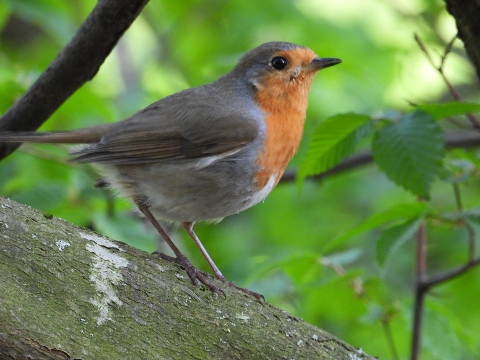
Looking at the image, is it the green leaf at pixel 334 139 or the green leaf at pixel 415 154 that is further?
the green leaf at pixel 334 139

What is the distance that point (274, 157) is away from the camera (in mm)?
4242

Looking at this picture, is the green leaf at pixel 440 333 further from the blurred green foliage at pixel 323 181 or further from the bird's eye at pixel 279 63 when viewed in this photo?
the bird's eye at pixel 279 63

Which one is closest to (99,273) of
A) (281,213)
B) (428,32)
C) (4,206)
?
(4,206)

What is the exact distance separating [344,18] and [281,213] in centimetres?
281

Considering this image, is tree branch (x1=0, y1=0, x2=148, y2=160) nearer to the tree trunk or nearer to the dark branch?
the tree trunk

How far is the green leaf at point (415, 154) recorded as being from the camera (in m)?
3.58

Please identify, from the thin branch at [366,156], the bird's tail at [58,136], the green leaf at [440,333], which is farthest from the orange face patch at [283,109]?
the green leaf at [440,333]

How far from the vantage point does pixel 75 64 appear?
3699 millimetres

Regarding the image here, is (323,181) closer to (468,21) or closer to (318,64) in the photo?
(318,64)

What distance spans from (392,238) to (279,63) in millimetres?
1677

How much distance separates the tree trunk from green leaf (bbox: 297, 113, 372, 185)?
1.10 meters

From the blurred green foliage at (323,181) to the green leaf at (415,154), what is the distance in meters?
0.02

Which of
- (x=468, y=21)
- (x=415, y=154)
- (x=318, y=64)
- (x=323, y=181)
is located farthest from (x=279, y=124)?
(x=323, y=181)

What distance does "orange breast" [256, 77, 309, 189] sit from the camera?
13.8 feet
